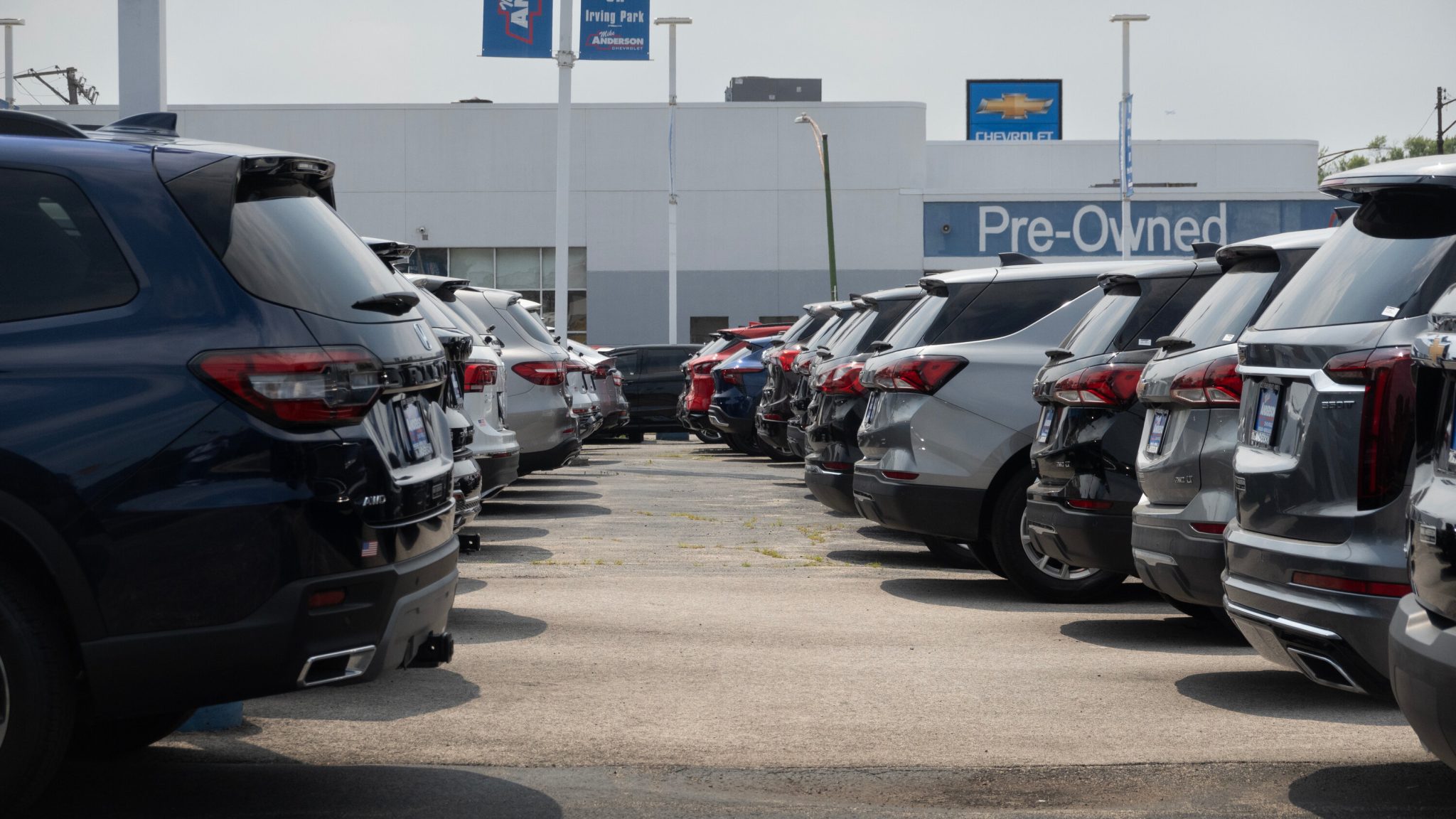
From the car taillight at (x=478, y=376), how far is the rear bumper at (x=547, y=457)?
2973mm

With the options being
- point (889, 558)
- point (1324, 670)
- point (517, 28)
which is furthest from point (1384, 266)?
point (517, 28)

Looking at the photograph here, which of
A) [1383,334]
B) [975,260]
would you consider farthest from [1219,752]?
[975,260]

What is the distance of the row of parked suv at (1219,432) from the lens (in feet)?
14.5

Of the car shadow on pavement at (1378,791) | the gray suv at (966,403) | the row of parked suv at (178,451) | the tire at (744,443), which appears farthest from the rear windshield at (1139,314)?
the tire at (744,443)

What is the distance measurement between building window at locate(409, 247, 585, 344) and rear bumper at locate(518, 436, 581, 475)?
115 ft

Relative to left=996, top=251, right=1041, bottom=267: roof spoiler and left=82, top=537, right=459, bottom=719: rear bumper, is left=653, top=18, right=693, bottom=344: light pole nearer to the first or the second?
left=996, top=251, right=1041, bottom=267: roof spoiler

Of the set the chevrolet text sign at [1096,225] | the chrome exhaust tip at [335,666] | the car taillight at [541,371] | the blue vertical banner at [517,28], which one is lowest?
the chrome exhaust tip at [335,666]

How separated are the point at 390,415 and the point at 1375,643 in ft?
9.26

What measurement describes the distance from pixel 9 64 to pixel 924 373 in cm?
4642

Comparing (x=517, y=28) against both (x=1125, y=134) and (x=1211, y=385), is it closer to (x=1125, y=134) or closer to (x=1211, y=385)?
(x=1125, y=134)

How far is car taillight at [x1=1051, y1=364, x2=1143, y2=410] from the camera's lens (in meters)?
7.43

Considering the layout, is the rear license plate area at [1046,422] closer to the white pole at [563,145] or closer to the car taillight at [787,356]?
the car taillight at [787,356]

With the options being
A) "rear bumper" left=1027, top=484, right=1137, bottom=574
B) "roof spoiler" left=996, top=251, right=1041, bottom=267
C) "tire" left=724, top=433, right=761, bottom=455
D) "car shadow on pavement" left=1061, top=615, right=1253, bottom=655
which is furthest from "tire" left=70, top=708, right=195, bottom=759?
"tire" left=724, top=433, right=761, bottom=455

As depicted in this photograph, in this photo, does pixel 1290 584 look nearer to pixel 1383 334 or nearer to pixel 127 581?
pixel 1383 334
